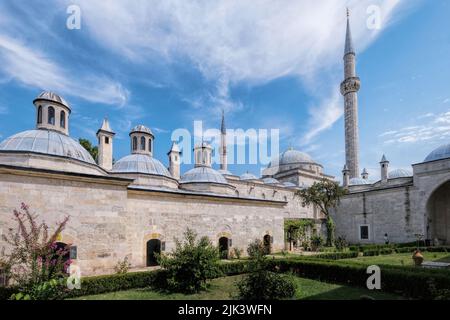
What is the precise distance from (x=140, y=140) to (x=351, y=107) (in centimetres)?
2757

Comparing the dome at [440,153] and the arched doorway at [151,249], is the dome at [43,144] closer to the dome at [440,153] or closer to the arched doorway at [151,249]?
the arched doorway at [151,249]

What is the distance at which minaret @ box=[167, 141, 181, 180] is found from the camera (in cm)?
2394

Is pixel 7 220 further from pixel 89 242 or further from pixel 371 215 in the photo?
pixel 371 215

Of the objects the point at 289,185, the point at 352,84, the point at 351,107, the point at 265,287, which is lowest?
the point at 265,287

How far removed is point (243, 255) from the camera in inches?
671

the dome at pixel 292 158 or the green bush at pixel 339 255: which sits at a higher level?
the dome at pixel 292 158

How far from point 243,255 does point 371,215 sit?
692 inches

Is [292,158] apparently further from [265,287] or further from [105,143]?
[265,287]

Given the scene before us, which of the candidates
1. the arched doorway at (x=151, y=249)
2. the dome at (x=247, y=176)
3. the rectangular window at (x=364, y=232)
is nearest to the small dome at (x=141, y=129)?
the arched doorway at (x=151, y=249)

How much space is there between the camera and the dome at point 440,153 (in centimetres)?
2361

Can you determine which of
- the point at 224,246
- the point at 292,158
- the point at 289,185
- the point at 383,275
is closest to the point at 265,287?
the point at 383,275

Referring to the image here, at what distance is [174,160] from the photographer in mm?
24188

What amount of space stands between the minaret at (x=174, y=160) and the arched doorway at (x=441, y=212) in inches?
910
